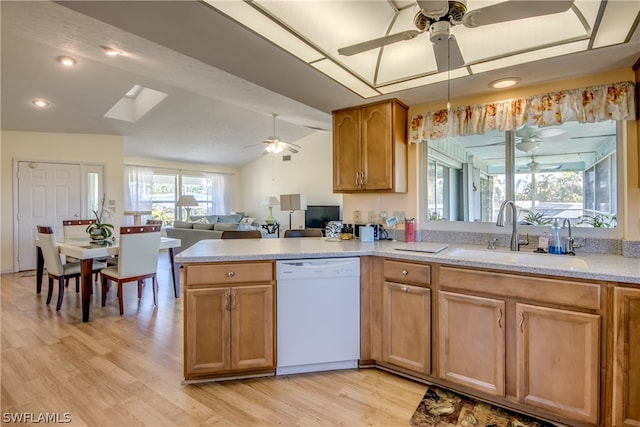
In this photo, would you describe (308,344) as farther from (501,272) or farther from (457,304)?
(501,272)

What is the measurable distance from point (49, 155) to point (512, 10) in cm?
698

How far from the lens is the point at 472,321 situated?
190 centimetres

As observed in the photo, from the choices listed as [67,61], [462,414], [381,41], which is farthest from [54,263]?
[462,414]

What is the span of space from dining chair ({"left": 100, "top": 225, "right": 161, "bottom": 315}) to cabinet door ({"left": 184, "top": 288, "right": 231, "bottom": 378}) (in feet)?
5.84

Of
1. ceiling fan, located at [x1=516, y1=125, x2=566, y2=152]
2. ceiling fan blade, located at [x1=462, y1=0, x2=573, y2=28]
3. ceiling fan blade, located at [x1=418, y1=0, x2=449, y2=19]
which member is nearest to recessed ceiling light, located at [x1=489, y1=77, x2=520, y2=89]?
ceiling fan, located at [x1=516, y1=125, x2=566, y2=152]

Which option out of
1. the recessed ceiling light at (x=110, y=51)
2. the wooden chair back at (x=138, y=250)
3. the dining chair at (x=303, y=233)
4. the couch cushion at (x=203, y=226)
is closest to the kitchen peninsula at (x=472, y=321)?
the dining chair at (x=303, y=233)

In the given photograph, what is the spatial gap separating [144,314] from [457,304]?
3.13 metres

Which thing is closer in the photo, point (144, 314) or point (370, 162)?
point (370, 162)

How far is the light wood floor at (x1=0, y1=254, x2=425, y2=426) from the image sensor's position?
178 centimetres

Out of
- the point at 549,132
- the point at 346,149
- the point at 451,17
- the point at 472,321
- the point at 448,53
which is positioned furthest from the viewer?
the point at 346,149

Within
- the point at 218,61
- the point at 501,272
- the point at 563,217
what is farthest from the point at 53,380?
the point at 563,217

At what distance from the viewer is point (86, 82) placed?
13.8 feet

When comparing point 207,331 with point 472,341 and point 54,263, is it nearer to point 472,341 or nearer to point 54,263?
point 472,341

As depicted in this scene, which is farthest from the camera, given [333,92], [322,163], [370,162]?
[322,163]
